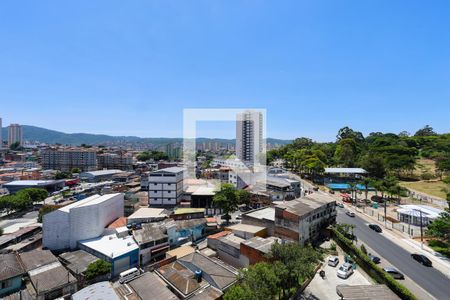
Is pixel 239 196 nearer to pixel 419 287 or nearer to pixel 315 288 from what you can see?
pixel 315 288

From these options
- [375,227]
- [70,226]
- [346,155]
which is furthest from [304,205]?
[346,155]

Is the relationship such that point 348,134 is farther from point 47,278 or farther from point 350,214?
point 47,278

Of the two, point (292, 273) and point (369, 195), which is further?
point (369, 195)

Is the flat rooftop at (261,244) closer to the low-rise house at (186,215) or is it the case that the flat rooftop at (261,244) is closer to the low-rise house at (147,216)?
the low-rise house at (186,215)

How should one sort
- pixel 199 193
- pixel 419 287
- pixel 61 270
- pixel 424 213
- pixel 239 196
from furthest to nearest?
pixel 199 193
pixel 239 196
pixel 424 213
pixel 61 270
pixel 419 287

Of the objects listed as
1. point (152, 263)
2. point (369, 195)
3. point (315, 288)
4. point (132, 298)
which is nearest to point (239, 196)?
point (152, 263)

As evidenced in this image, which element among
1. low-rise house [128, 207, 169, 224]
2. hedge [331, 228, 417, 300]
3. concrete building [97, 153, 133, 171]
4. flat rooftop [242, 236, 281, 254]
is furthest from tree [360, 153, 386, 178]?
concrete building [97, 153, 133, 171]
